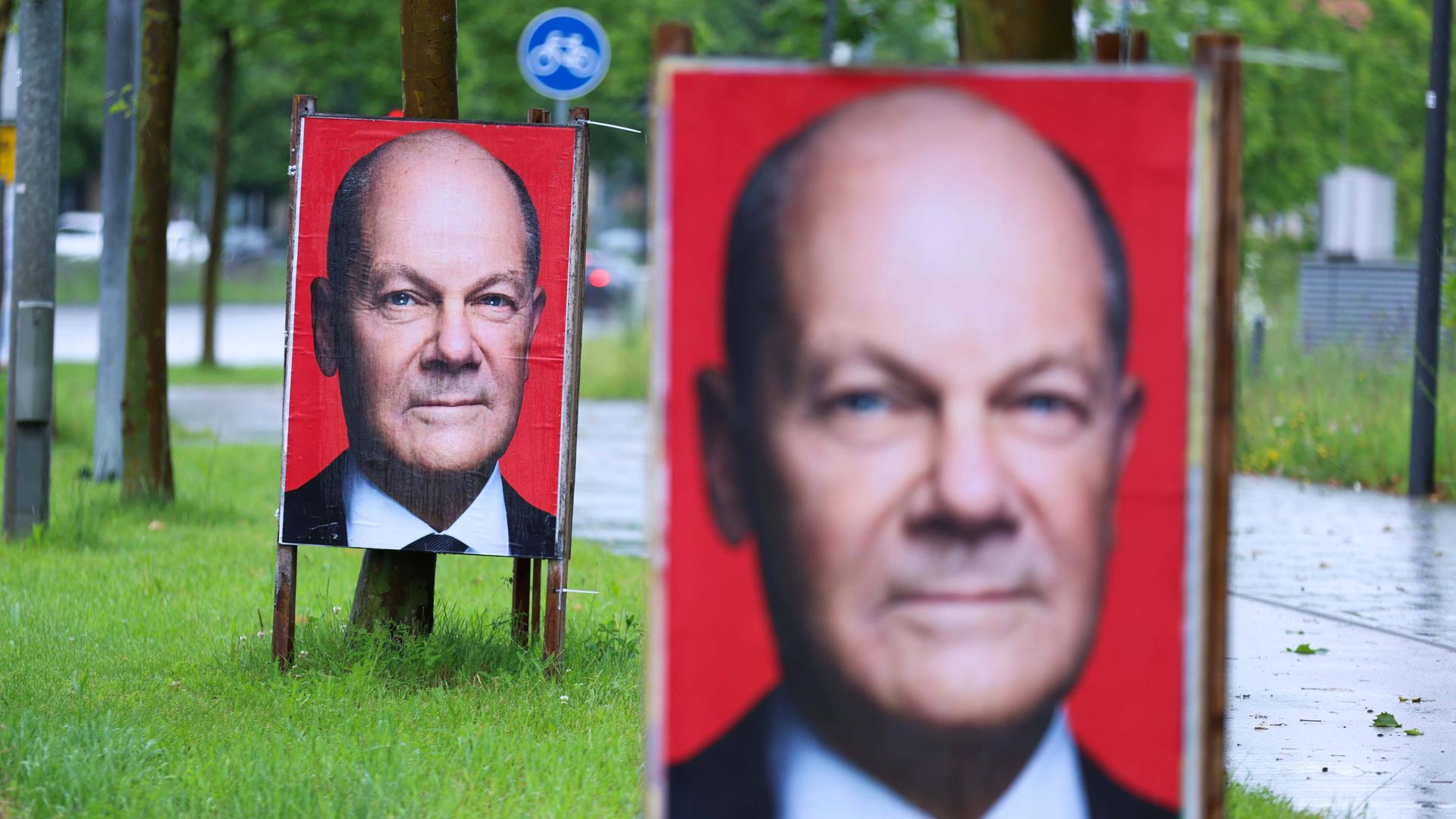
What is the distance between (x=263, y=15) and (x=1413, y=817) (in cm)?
2055

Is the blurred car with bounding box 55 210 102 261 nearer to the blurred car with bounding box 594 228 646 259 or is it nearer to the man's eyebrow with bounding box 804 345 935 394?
the blurred car with bounding box 594 228 646 259

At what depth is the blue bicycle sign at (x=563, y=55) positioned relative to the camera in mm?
15664

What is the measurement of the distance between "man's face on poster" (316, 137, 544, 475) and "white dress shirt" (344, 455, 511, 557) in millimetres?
77

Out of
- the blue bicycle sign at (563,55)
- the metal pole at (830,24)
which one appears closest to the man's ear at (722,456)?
the blue bicycle sign at (563,55)

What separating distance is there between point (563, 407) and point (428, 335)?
1.74ft

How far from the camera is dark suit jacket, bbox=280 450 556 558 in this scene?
686 cm

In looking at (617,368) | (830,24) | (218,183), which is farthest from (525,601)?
(617,368)

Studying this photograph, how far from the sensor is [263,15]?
23.8 m

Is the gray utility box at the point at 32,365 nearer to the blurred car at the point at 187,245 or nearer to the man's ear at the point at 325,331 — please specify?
the man's ear at the point at 325,331

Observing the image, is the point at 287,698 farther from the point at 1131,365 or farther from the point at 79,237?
the point at 79,237

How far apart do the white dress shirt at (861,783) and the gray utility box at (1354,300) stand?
1592cm

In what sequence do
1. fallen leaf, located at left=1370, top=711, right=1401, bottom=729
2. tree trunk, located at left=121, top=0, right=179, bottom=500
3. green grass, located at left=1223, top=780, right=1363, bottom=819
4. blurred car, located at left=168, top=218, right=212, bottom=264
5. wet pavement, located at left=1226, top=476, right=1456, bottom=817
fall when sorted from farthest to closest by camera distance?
blurred car, located at left=168, top=218, right=212, bottom=264 → tree trunk, located at left=121, top=0, right=179, bottom=500 → fallen leaf, located at left=1370, top=711, right=1401, bottom=729 → wet pavement, located at left=1226, top=476, right=1456, bottom=817 → green grass, located at left=1223, top=780, right=1363, bottom=819

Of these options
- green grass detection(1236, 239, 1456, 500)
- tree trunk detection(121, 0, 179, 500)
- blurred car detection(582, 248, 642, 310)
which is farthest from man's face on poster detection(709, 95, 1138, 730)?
blurred car detection(582, 248, 642, 310)

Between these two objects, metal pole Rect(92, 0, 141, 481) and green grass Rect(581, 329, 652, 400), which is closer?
metal pole Rect(92, 0, 141, 481)
